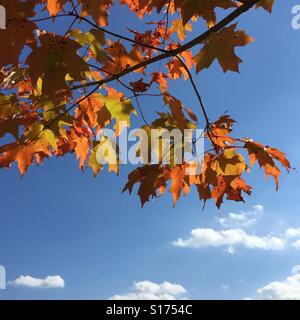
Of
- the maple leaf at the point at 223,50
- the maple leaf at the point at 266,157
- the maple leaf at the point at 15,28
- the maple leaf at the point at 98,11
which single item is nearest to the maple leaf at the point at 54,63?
the maple leaf at the point at 15,28

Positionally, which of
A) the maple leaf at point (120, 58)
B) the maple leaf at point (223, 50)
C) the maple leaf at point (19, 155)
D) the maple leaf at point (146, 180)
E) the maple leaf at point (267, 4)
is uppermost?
the maple leaf at point (120, 58)

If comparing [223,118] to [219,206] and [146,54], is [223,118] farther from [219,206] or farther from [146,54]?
[146,54]

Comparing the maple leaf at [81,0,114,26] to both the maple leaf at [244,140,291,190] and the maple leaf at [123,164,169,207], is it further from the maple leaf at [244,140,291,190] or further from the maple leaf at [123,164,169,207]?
the maple leaf at [244,140,291,190]

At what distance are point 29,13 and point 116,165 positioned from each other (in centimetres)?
166

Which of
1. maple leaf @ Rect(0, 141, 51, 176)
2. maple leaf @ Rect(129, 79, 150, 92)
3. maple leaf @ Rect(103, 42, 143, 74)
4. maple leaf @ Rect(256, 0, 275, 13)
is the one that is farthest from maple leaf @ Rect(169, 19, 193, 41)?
maple leaf @ Rect(0, 141, 51, 176)

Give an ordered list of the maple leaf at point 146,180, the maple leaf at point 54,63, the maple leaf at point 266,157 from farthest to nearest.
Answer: the maple leaf at point 266,157 → the maple leaf at point 146,180 → the maple leaf at point 54,63

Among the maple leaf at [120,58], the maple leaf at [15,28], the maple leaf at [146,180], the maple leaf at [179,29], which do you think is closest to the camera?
the maple leaf at [15,28]

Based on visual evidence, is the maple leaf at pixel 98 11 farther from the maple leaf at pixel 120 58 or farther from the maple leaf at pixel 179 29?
the maple leaf at pixel 179 29

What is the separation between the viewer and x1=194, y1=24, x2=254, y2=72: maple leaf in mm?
2746

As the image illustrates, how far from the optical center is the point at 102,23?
8.84 feet

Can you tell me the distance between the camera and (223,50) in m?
2.79

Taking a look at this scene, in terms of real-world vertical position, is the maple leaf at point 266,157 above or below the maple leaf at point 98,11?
below

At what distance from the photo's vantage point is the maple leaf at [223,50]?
2.75m

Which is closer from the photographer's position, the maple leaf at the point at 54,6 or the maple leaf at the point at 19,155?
the maple leaf at the point at 54,6
